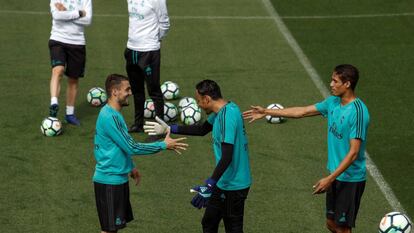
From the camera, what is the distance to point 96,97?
17.1 metres

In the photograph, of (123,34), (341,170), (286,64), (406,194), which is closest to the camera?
(341,170)

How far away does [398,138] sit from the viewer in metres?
15.6

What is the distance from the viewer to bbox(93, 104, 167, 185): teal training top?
10523 millimetres

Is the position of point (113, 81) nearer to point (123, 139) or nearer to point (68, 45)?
point (123, 139)

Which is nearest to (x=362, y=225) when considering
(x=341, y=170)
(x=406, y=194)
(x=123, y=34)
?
(x=406, y=194)

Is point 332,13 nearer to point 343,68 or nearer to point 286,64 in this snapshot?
point 286,64

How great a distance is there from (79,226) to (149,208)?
1082 millimetres

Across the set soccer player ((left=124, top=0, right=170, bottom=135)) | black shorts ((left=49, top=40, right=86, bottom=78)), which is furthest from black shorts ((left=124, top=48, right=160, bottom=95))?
black shorts ((left=49, top=40, right=86, bottom=78))

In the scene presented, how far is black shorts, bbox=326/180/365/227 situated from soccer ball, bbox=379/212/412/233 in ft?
3.40

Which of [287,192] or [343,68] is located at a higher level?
[343,68]

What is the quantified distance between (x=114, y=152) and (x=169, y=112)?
225 inches

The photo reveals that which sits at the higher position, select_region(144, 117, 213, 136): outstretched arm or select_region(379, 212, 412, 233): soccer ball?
select_region(144, 117, 213, 136): outstretched arm

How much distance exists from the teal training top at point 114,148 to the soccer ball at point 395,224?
10.1 feet

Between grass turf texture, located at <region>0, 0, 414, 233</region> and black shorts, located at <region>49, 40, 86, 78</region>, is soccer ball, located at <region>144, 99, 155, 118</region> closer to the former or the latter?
grass turf texture, located at <region>0, 0, 414, 233</region>
